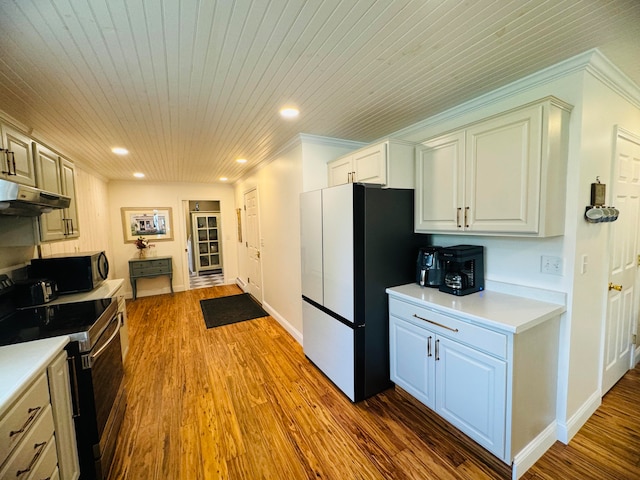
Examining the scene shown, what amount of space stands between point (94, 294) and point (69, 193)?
1.04 meters

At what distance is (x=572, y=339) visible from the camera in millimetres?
1694

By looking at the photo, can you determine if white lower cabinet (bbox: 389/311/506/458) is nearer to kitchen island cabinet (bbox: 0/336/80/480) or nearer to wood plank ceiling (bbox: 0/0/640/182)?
wood plank ceiling (bbox: 0/0/640/182)

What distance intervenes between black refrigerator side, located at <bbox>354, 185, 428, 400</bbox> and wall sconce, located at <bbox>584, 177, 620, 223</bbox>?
112 centimetres

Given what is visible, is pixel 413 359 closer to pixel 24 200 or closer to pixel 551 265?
pixel 551 265

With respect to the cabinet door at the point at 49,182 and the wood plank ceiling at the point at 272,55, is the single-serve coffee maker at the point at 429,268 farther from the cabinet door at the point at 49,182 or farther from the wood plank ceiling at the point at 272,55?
the cabinet door at the point at 49,182

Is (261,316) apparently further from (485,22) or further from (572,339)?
(485,22)

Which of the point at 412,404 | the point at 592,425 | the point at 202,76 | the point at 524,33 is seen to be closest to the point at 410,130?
the point at 524,33

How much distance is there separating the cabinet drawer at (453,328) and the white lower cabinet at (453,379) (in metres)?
0.04

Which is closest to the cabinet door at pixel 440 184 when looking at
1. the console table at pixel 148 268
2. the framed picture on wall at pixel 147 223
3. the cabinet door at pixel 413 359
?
the cabinet door at pixel 413 359

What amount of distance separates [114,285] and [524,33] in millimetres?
3710

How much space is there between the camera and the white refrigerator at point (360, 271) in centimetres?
209

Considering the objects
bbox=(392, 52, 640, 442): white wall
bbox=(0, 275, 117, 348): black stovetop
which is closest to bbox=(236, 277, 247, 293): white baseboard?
bbox=(0, 275, 117, 348): black stovetop

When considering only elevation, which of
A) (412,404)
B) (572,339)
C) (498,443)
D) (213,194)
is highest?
(213,194)

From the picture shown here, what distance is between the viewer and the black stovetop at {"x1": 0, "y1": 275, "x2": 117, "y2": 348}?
145 centimetres
